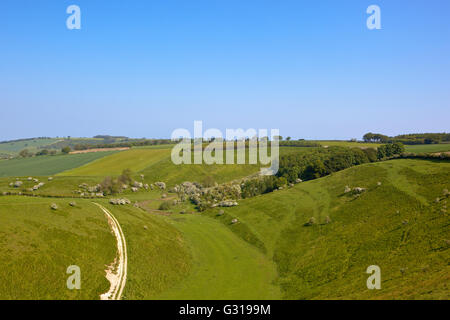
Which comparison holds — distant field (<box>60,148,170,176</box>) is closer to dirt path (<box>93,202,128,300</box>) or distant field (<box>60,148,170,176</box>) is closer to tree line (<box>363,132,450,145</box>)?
dirt path (<box>93,202,128,300</box>)

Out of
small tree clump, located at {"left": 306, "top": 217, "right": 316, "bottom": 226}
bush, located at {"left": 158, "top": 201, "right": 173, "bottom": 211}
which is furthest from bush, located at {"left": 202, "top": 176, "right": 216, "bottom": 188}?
small tree clump, located at {"left": 306, "top": 217, "right": 316, "bottom": 226}

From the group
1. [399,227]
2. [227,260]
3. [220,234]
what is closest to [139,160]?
[220,234]

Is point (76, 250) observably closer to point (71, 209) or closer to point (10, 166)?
point (71, 209)

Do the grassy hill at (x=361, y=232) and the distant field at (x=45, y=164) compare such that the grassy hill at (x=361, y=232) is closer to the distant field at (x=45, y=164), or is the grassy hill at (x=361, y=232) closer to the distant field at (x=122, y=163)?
the distant field at (x=122, y=163)

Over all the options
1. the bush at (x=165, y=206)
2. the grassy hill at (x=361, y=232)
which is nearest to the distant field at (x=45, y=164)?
the bush at (x=165, y=206)

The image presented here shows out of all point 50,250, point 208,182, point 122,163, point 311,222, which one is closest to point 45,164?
point 122,163
